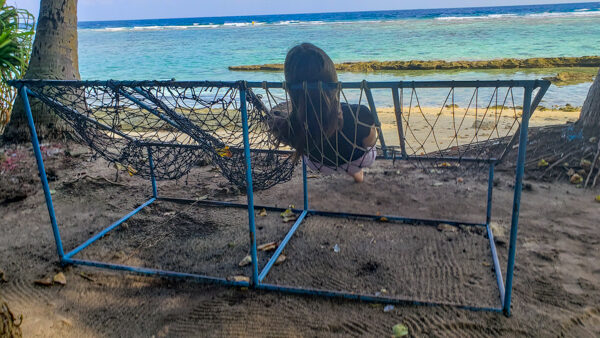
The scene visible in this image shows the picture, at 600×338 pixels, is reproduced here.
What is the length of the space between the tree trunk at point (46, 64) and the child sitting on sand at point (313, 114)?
3.43 metres

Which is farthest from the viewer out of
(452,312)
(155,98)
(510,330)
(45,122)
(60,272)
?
(45,122)

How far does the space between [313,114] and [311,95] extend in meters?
0.12

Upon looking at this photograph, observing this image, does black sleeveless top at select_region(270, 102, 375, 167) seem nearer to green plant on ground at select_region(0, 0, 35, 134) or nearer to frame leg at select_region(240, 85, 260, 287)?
frame leg at select_region(240, 85, 260, 287)

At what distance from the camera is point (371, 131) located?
2.64 metres

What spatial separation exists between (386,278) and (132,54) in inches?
911

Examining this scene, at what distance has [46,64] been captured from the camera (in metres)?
4.82

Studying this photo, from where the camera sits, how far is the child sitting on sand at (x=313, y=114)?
224 cm

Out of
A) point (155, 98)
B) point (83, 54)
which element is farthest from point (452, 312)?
point (83, 54)

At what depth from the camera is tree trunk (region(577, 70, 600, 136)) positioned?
13.3 feet

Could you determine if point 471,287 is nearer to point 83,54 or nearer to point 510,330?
point 510,330

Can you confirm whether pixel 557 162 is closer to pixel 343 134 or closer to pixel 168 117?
pixel 343 134

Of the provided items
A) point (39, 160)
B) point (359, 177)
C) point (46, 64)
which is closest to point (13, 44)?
point (46, 64)

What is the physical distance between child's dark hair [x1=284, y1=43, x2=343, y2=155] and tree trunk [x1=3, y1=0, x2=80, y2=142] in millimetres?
3548

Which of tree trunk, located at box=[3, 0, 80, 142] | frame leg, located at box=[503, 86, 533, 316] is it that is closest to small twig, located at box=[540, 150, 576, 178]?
frame leg, located at box=[503, 86, 533, 316]
